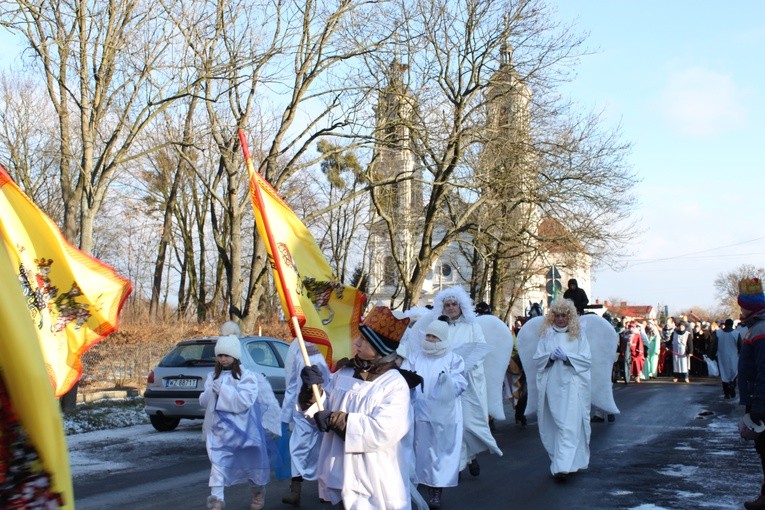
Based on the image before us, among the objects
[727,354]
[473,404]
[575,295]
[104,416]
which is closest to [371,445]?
[473,404]

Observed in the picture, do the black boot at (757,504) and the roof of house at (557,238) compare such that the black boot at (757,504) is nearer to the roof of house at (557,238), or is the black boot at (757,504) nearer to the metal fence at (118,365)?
the metal fence at (118,365)

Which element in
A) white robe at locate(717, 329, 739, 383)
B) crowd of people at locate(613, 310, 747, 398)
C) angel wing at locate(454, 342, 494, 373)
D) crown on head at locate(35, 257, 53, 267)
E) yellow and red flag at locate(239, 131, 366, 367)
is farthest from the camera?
crowd of people at locate(613, 310, 747, 398)

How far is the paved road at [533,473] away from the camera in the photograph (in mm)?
9156

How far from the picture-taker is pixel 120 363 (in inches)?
918

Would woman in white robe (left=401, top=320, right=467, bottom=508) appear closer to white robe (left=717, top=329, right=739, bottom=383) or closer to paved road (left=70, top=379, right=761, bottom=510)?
paved road (left=70, top=379, right=761, bottom=510)

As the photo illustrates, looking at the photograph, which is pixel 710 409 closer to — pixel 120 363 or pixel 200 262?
pixel 120 363

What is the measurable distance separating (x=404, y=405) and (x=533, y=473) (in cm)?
624

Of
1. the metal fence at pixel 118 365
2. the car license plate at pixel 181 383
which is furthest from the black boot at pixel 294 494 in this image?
the metal fence at pixel 118 365

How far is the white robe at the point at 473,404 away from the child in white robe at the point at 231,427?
2.77m

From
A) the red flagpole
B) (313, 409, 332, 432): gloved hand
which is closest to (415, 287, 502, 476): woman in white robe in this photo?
the red flagpole

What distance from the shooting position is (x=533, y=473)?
10922mm

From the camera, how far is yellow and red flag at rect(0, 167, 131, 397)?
4281 millimetres

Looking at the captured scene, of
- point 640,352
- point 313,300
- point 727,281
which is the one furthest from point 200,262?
point 727,281

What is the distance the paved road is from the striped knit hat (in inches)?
158
